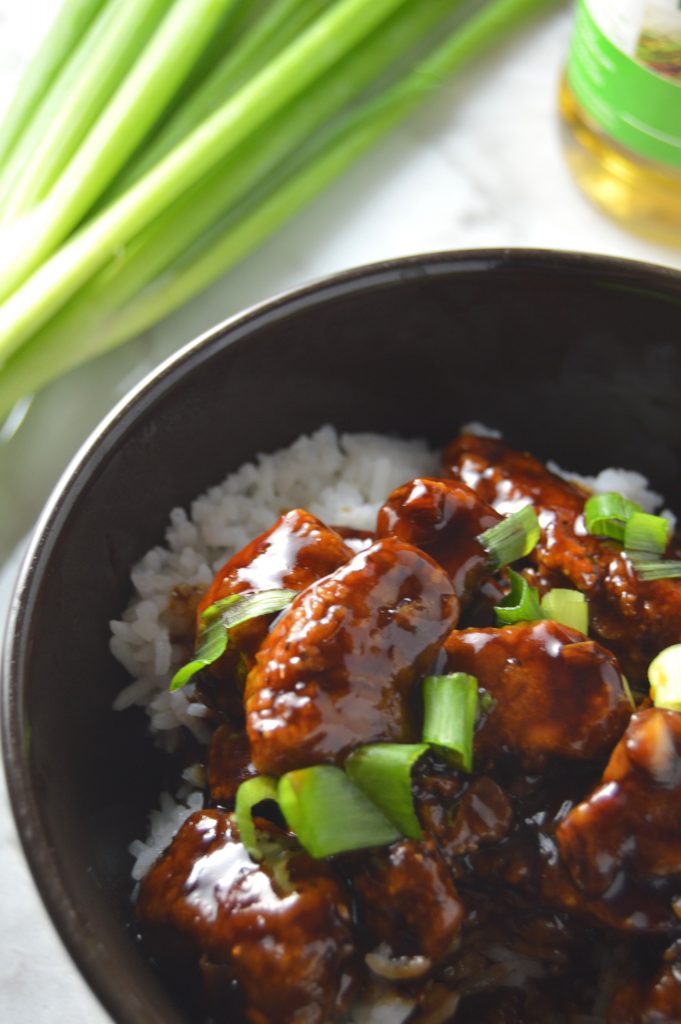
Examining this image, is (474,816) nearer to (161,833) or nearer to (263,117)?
(161,833)

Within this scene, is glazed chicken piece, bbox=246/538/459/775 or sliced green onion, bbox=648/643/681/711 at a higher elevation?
glazed chicken piece, bbox=246/538/459/775

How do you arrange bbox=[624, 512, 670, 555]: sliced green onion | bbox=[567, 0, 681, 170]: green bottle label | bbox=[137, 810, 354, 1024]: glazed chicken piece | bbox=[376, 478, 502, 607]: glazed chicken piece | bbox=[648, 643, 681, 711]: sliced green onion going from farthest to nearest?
bbox=[567, 0, 681, 170]: green bottle label
bbox=[624, 512, 670, 555]: sliced green onion
bbox=[376, 478, 502, 607]: glazed chicken piece
bbox=[648, 643, 681, 711]: sliced green onion
bbox=[137, 810, 354, 1024]: glazed chicken piece

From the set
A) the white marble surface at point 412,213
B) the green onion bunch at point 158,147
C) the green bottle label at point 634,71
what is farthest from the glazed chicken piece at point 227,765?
the green bottle label at point 634,71

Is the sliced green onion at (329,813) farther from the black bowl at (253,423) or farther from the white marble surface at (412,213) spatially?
the white marble surface at (412,213)

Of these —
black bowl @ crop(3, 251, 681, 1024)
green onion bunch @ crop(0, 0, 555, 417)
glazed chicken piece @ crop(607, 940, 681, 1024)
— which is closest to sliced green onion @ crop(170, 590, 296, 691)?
black bowl @ crop(3, 251, 681, 1024)

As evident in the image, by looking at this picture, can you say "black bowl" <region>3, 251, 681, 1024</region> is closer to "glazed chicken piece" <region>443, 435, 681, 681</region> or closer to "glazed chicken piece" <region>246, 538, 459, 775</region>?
"glazed chicken piece" <region>443, 435, 681, 681</region>

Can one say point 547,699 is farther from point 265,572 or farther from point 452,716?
point 265,572
